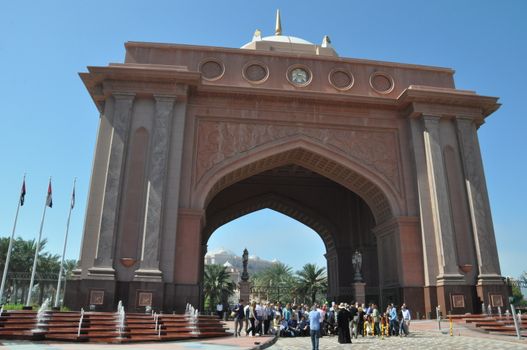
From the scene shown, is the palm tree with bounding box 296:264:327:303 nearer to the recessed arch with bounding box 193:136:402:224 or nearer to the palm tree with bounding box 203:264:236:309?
the palm tree with bounding box 203:264:236:309

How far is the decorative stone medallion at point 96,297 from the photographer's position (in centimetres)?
1545

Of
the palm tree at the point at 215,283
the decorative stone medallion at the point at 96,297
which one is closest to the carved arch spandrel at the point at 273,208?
the decorative stone medallion at the point at 96,297

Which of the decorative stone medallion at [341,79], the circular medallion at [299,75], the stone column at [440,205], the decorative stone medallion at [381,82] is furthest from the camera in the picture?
the decorative stone medallion at [381,82]

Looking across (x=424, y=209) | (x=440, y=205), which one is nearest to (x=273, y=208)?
(x=424, y=209)

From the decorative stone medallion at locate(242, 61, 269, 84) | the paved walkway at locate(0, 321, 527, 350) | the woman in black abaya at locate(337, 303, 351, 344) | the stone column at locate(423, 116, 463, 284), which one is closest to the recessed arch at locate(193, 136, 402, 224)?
the stone column at locate(423, 116, 463, 284)

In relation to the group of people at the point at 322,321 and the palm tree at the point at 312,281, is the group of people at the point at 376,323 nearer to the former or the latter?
the group of people at the point at 322,321

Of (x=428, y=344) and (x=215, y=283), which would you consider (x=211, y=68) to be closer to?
(x=428, y=344)

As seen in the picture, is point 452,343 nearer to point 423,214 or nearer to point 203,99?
point 423,214

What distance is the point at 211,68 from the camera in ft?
66.2

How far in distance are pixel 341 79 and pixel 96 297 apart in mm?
14099

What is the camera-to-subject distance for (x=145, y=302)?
51.2ft

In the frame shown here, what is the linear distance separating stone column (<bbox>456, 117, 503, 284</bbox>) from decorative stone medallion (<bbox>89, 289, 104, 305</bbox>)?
14.3m

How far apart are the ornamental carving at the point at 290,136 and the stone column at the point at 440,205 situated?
1464 millimetres

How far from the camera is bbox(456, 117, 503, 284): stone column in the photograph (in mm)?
17519
